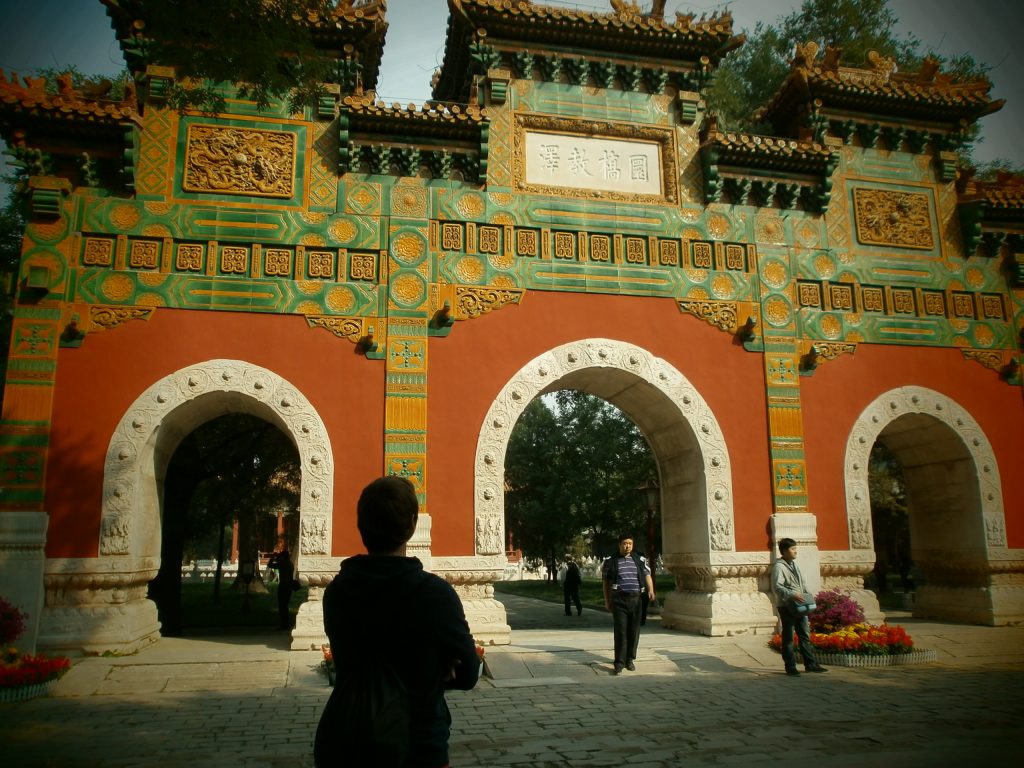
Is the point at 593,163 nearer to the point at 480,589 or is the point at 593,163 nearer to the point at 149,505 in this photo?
the point at 480,589

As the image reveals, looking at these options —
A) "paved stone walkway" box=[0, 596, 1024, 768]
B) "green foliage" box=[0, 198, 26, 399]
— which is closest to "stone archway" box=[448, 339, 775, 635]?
"paved stone walkway" box=[0, 596, 1024, 768]

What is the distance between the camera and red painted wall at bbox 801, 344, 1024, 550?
1084 centimetres

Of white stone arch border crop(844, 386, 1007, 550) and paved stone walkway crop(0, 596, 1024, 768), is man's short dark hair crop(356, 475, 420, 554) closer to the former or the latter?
paved stone walkway crop(0, 596, 1024, 768)

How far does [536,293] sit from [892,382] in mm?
5594

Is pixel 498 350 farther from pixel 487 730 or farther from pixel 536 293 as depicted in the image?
pixel 487 730

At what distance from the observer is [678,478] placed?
1125 cm

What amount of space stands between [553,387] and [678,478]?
233 centimetres

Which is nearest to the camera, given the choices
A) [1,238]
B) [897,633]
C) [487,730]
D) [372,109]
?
[487,730]

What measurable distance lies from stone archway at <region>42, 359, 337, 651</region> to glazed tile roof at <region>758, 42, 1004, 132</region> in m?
8.79

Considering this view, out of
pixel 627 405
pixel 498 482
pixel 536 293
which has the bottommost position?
pixel 498 482

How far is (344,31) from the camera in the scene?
10.2 meters

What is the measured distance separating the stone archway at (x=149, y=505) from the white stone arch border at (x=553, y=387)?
1965 millimetres

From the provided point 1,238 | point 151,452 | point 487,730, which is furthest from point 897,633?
point 1,238

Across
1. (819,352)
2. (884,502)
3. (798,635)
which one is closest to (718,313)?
(819,352)
